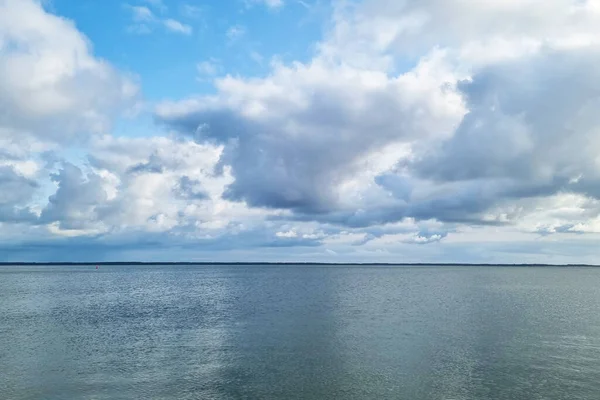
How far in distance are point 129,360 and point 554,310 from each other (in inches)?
2911

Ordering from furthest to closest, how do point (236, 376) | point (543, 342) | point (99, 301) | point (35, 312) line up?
point (99, 301) → point (35, 312) → point (543, 342) → point (236, 376)

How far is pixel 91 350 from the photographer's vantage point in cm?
4912

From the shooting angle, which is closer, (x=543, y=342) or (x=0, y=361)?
(x=0, y=361)

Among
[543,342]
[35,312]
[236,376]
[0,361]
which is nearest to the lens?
[236,376]

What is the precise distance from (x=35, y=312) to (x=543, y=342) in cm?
7893

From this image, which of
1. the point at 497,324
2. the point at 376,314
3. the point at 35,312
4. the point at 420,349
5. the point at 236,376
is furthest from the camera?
the point at 35,312

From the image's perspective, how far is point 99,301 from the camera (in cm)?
10319

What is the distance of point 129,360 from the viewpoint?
44.3 meters

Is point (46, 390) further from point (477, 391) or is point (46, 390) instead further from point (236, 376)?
point (477, 391)

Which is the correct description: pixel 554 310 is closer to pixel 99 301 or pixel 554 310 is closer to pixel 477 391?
pixel 477 391

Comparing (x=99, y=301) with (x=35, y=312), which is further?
(x=99, y=301)

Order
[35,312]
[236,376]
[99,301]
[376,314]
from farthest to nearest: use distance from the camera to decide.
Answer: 1. [99,301]
2. [35,312]
3. [376,314]
4. [236,376]

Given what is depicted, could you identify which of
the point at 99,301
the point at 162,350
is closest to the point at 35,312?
the point at 99,301

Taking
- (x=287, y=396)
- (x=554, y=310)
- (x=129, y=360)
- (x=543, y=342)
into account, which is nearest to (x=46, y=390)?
(x=129, y=360)
